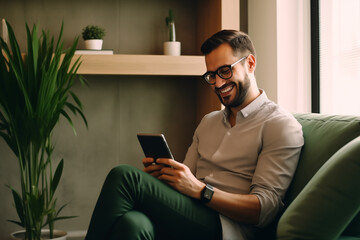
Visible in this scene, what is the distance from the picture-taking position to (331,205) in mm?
1148

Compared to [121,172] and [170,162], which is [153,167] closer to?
[170,162]

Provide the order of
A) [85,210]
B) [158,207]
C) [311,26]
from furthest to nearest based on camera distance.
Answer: [85,210] < [311,26] < [158,207]

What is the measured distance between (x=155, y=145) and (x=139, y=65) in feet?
3.61

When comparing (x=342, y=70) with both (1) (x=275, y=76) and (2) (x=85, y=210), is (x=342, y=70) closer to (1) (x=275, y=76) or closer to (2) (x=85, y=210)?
(1) (x=275, y=76)

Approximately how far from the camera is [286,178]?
5.48 ft

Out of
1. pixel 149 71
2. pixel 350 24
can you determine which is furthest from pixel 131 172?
pixel 350 24

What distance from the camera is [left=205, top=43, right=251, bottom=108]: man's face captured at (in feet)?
6.36

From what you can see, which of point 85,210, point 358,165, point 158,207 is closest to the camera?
point 358,165

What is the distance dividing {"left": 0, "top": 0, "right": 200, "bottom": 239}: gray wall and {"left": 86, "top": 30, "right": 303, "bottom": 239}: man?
1335 mm

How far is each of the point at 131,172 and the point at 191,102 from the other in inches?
67.5

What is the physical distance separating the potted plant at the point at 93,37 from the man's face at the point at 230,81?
1168mm

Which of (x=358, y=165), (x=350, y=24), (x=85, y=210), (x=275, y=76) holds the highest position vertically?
(x=350, y=24)

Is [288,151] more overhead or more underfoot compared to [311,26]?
more underfoot

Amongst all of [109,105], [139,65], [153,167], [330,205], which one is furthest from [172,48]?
[330,205]
